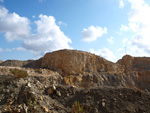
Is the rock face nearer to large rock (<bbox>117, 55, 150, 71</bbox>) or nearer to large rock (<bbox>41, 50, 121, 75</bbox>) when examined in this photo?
large rock (<bbox>117, 55, 150, 71</bbox>)

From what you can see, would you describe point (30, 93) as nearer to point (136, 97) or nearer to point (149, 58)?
point (136, 97)

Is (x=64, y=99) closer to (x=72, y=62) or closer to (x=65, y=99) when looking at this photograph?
(x=65, y=99)

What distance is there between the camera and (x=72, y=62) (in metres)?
25.3

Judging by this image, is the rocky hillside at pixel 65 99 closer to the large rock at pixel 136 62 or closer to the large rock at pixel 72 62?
the large rock at pixel 72 62

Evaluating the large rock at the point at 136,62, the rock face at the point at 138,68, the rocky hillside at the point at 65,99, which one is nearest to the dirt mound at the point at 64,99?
the rocky hillside at the point at 65,99

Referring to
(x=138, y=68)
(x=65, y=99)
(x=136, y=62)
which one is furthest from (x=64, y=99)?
(x=136, y=62)

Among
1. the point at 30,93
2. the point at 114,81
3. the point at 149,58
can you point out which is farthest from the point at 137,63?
the point at 30,93

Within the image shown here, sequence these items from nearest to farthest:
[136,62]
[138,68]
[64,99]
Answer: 1. [64,99]
2. [138,68]
3. [136,62]

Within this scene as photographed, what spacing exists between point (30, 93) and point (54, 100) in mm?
1131

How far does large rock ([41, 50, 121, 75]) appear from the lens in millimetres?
25062

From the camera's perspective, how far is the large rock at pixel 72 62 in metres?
25.1

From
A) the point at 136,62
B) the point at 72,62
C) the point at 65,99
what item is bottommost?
the point at 65,99

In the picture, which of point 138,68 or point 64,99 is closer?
point 64,99


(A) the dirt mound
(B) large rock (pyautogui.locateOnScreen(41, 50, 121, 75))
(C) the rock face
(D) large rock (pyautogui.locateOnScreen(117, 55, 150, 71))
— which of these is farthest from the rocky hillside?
(D) large rock (pyautogui.locateOnScreen(117, 55, 150, 71))
